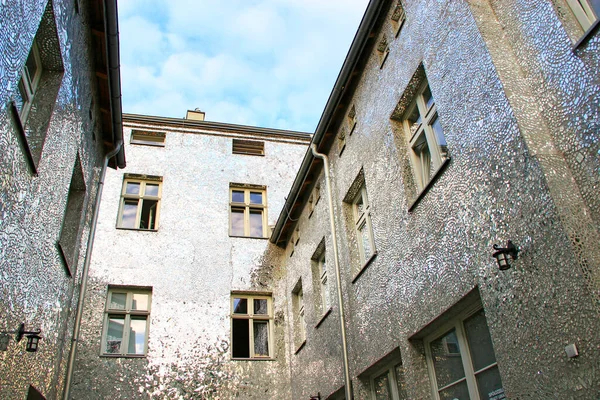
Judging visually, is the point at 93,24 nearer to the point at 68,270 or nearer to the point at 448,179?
the point at 68,270

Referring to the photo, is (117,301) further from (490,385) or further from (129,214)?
(490,385)

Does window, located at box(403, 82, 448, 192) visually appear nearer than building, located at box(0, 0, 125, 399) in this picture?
No

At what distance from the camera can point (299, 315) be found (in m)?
12.2

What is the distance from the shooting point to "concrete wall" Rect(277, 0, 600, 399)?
381cm

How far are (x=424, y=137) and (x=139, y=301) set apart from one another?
327 inches

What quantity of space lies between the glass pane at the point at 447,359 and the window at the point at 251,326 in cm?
684

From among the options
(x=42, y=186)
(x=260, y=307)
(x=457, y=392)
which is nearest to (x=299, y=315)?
(x=260, y=307)

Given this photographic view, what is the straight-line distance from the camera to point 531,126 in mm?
4352

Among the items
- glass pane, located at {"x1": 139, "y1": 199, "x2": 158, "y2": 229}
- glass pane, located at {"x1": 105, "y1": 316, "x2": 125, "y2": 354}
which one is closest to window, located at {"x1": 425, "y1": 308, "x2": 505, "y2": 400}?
glass pane, located at {"x1": 105, "y1": 316, "x2": 125, "y2": 354}

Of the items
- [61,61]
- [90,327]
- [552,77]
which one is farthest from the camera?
[90,327]

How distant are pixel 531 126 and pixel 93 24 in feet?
22.6

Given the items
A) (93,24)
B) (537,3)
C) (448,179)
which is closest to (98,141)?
(93,24)

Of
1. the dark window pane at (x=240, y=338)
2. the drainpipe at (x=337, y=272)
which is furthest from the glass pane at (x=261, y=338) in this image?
the drainpipe at (x=337, y=272)

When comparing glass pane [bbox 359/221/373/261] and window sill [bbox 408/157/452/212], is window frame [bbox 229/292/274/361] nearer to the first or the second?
glass pane [bbox 359/221/373/261]
